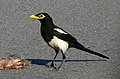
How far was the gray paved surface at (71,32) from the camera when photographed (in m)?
6.82

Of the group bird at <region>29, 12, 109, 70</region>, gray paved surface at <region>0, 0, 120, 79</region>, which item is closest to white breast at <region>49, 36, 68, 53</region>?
bird at <region>29, 12, 109, 70</region>

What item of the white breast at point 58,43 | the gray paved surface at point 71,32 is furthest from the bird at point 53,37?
the gray paved surface at point 71,32

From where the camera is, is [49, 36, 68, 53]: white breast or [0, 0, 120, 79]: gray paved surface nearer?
[0, 0, 120, 79]: gray paved surface

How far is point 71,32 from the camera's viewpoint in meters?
8.77

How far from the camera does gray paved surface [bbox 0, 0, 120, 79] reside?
6.82 metres

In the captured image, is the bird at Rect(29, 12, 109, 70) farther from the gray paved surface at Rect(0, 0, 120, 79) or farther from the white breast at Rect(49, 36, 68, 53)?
the gray paved surface at Rect(0, 0, 120, 79)

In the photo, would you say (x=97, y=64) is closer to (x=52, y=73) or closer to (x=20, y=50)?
(x=52, y=73)

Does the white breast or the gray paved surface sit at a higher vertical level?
the white breast

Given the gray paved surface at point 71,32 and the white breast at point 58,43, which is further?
the white breast at point 58,43

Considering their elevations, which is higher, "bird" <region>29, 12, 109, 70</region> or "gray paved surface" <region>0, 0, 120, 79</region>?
"bird" <region>29, 12, 109, 70</region>

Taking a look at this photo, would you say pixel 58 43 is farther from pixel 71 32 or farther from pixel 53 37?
pixel 71 32

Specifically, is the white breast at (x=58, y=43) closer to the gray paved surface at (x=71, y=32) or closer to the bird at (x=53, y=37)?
the bird at (x=53, y=37)

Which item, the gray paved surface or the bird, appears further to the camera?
the bird

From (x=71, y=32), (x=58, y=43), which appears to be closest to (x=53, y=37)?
(x=58, y=43)
